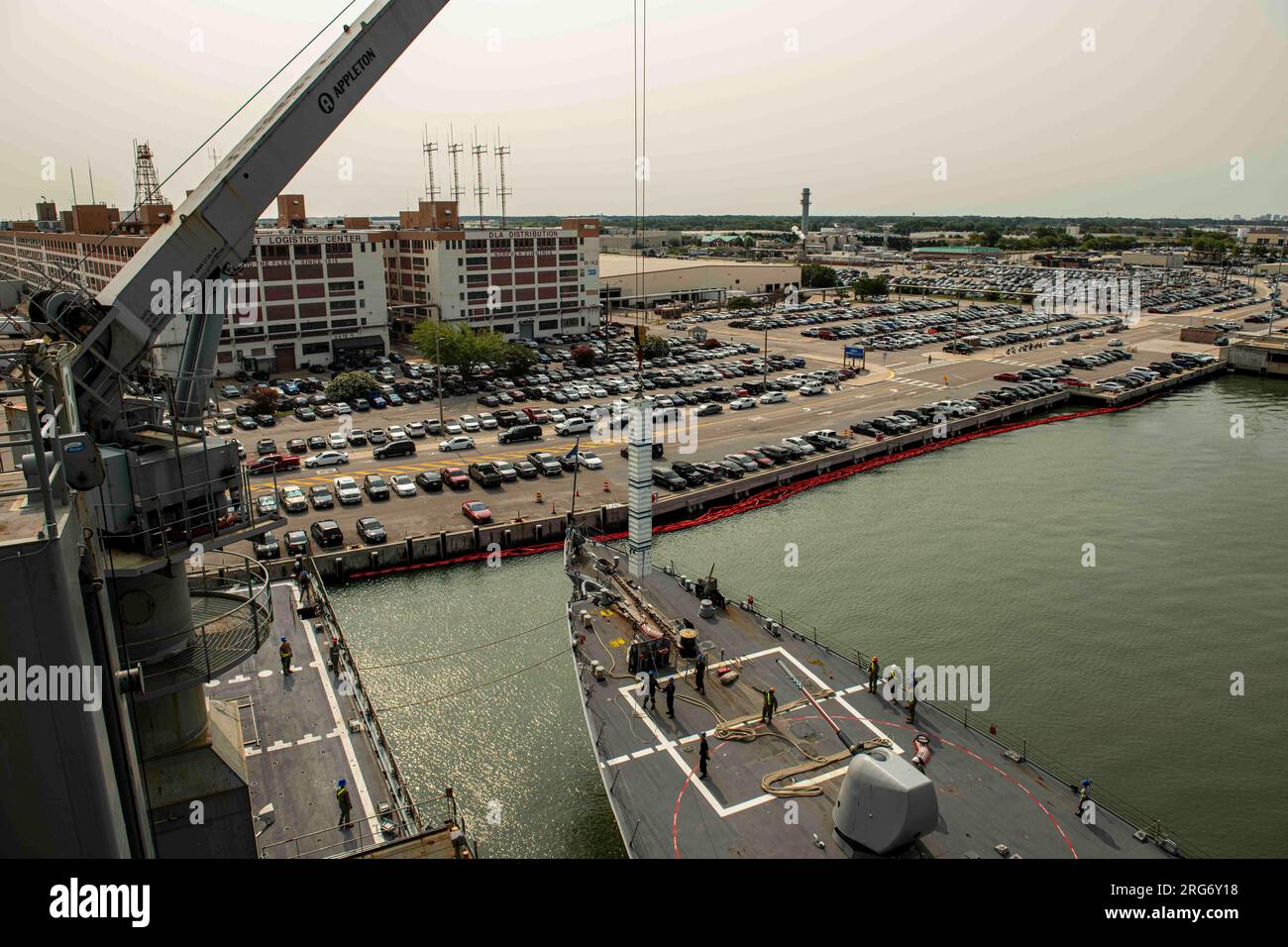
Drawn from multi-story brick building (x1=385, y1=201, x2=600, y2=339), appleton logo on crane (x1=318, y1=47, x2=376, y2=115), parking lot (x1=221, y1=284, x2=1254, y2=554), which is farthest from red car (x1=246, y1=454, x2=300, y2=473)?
multi-story brick building (x1=385, y1=201, x2=600, y2=339)

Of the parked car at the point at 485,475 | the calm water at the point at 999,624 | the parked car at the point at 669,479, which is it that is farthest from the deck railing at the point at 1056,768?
the parked car at the point at 485,475

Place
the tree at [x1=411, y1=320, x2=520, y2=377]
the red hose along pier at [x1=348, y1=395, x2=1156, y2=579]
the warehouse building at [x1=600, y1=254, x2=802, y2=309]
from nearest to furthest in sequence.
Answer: the red hose along pier at [x1=348, y1=395, x2=1156, y2=579], the tree at [x1=411, y1=320, x2=520, y2=377], the warehouse building at [x1=600, y1=254, x2=802, y2=309]

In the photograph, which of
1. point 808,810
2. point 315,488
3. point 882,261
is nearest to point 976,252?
point 882,261

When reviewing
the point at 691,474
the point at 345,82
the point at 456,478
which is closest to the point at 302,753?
the point at 345,82

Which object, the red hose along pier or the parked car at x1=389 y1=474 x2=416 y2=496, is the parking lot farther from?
the red hose along pier

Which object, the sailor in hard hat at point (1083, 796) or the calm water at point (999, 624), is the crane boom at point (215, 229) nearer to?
the calm water at point (999, 624)

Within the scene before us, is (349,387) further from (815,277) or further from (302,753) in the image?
(815,277)
